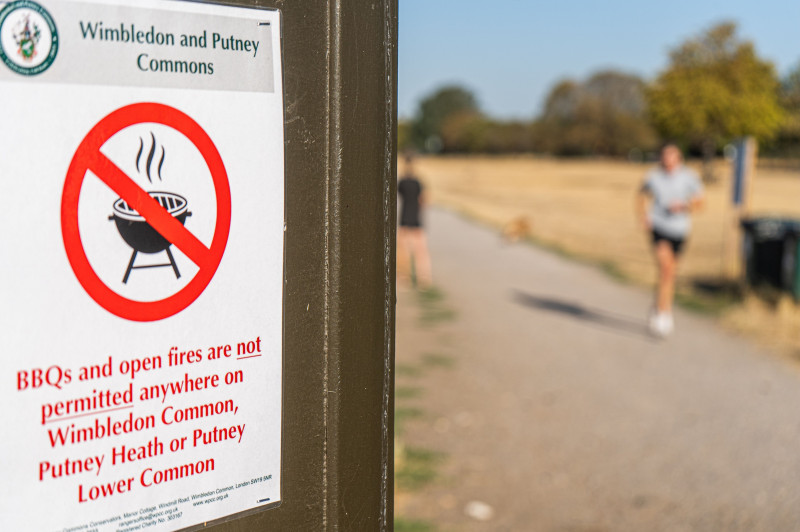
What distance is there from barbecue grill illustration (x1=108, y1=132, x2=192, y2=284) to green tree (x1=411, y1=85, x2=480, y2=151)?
130 metres

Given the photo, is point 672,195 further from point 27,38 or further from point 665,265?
point 27,38

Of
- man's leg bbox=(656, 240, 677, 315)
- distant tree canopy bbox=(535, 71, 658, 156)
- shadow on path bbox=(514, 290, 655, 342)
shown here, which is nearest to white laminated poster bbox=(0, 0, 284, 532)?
man's leg bbox=(656, 240, 677, 315)

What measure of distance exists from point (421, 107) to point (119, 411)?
154561 mm

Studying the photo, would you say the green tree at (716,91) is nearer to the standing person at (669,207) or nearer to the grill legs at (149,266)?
the standing person at (669,207)

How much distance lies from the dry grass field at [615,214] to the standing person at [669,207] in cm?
121

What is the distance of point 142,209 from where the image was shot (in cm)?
124

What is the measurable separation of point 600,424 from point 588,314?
14.1 feet

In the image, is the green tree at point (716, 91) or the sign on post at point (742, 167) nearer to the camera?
the sign on post at point (742, 167)

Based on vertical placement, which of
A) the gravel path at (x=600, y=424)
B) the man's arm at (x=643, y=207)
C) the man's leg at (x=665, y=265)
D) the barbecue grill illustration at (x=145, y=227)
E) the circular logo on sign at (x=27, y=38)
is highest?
the circular logo on sign at (x=27, y=38)

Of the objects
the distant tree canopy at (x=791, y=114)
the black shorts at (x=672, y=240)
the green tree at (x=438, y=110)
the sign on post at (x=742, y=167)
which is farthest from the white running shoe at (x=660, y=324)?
the green tree at (x=438, y=110)

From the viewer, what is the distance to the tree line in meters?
45.8

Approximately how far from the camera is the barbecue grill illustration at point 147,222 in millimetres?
1223

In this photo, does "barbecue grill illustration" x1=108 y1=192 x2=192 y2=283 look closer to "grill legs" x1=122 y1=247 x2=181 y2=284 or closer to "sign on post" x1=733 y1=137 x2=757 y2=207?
"grill legs" x1=122 y1=247 x2=181 y2=284

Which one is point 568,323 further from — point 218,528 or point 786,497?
point 218,528
